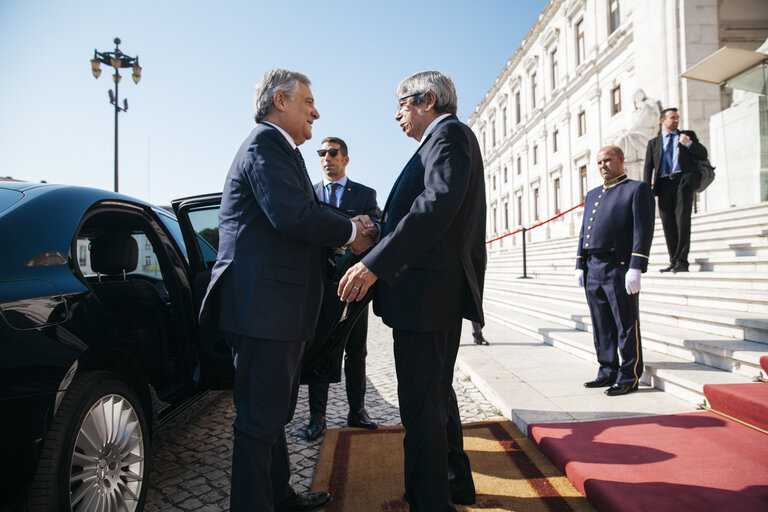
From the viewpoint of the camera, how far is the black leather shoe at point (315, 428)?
3296 millimetres

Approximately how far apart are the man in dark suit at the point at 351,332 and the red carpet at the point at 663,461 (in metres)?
1.32

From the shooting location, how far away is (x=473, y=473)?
104 inches

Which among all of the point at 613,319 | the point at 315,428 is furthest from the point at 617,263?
the point at 315,428

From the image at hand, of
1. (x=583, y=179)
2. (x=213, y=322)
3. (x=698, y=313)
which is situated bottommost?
(x=698, y=313)

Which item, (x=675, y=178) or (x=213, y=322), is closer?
(x=213, y=322)

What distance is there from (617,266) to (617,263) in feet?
0.10

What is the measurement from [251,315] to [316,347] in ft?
2.22

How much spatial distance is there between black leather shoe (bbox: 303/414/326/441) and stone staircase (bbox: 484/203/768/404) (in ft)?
9.28

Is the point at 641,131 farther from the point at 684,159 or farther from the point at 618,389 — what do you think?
the point at 618,389

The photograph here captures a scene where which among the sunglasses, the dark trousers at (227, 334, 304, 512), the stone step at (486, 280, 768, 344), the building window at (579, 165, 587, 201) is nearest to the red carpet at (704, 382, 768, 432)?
the stone step at (486, 280, 768, 344)

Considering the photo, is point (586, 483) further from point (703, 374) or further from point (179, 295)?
point (179, 295)

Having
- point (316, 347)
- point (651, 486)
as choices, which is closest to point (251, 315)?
point (316, 347)

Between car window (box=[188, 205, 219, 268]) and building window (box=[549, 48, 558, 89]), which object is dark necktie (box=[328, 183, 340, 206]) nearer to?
car window (box=[188, 205, 219, 268])

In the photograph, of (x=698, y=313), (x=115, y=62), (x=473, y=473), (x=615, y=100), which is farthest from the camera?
(x=615, y=100)
